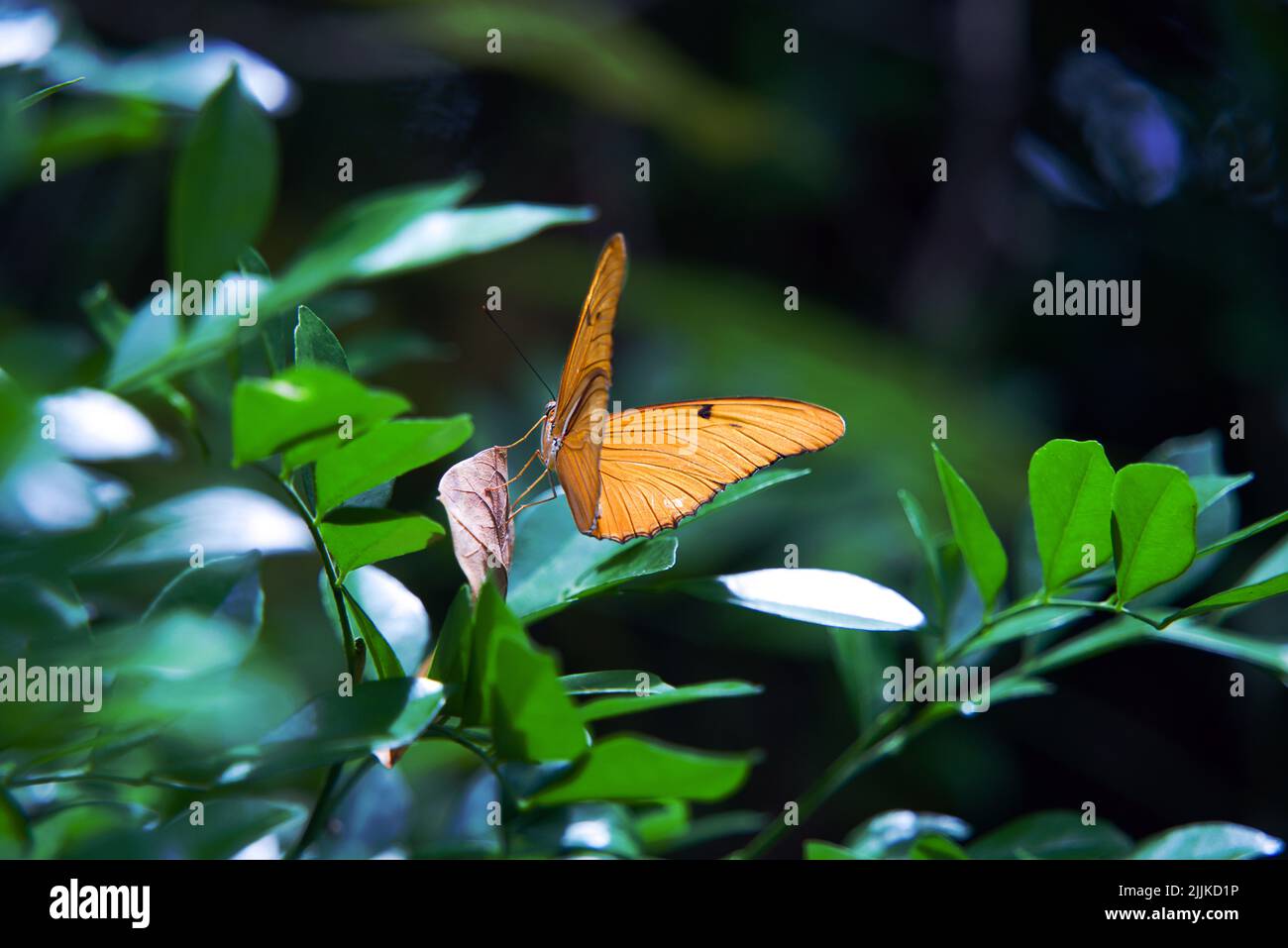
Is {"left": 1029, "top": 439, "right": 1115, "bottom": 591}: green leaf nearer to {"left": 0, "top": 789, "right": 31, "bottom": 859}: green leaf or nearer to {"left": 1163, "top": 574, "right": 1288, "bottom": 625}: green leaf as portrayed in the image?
{"left": 1163, "top": 574, "right": 1288, "bottom": 625}: green leaf

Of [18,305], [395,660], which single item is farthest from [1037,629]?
[18,305]

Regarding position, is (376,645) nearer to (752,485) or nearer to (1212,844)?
(752,485)

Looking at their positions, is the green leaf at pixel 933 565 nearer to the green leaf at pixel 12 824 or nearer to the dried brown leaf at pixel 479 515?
the dried brown leaf at pixel 479 515

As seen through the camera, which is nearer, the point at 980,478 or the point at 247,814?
the point at 247,814

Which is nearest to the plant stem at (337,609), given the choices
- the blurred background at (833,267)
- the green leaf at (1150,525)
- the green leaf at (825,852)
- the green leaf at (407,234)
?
the green leaf at (407,234)

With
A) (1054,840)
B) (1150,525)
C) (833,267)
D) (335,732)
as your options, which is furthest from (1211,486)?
(833,267)

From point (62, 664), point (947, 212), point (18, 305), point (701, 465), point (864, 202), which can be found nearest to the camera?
point (62, 664)
